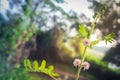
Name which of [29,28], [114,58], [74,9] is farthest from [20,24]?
[114,58]

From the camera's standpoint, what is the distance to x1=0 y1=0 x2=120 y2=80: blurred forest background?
7.18ft

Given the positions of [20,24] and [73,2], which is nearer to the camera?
[73,2]

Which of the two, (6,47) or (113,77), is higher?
(6,47)

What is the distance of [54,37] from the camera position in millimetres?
2441

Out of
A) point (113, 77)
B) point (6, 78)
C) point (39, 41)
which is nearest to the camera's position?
point (6, 78)

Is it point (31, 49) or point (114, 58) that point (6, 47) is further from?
point (114, 58)

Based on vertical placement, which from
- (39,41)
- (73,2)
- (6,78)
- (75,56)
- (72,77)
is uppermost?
(73,2)

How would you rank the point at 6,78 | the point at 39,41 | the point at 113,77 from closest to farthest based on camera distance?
the point at 6,78
the point at 113,77
the point at 39,41

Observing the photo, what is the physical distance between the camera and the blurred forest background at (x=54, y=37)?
219 centimetres

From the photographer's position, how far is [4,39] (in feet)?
8.51

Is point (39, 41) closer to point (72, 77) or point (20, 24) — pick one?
point (20, 24)

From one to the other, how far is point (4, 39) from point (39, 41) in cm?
30

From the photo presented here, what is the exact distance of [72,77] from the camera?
2262 millimetres

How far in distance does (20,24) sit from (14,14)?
0.09 metres
